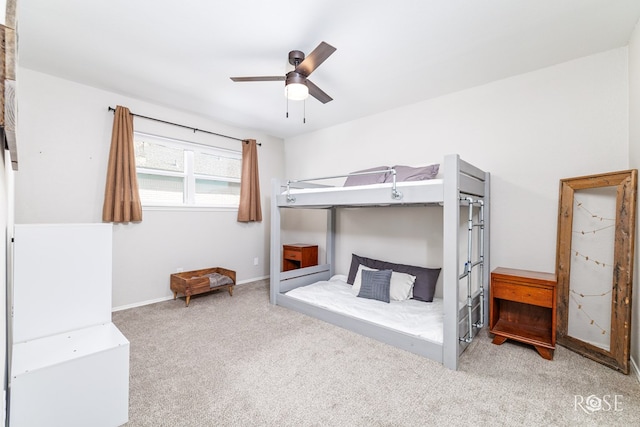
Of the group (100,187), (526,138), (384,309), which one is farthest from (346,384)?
(100,187)

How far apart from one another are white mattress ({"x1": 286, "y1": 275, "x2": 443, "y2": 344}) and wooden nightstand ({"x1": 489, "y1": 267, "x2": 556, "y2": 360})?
19.6 inches

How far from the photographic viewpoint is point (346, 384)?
1.81 meters

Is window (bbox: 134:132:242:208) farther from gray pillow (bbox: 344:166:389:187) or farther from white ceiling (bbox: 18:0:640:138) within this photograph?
gray pillow (bbox: 344:166:389:187)

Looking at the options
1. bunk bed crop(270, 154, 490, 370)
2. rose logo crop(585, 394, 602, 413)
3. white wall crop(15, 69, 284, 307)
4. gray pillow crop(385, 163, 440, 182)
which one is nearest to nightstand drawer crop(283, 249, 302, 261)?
bunk bed crop(270, 154, 490, 370)

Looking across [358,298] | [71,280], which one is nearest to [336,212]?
[358,298]

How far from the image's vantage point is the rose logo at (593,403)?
62.7 inches

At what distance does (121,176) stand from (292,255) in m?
2.34

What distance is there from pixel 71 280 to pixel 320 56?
6.74 feet

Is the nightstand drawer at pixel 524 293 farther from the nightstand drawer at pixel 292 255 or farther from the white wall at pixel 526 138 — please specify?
the nightstand drawer at pixel 292 255

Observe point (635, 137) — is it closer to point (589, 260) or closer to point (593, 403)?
point (589, 260)

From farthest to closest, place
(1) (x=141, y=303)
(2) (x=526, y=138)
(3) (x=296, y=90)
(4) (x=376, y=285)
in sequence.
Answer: (1) (x=141, y=303), (4) (x=376, y=285), (2) (x=526, y=138), (3) (x=296, y=90)

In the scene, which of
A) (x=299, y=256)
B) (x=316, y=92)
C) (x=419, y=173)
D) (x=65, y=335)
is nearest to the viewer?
(x=65, y=335)

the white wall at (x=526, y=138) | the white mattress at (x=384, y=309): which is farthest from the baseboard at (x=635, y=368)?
→ the white mattress at (x=384, y=309)

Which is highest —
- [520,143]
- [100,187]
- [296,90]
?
[296,90]
